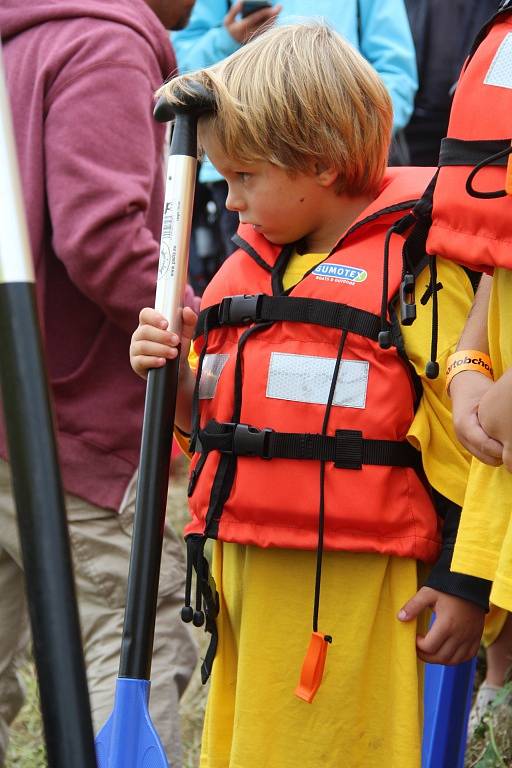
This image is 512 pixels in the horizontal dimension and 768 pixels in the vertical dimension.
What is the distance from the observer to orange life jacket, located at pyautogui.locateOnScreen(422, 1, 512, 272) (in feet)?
5.50

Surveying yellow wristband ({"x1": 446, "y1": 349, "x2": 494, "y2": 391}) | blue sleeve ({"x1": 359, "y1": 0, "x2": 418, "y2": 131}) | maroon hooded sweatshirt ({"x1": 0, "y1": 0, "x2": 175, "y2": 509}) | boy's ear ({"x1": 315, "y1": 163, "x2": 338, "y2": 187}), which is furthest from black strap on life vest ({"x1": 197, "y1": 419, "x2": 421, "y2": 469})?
blue sleeve ({"x1": 359, "y1": 0, "x2": 418, "y2": 131})

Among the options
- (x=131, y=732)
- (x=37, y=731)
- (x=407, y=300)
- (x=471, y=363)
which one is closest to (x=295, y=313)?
(x=407, y=300)

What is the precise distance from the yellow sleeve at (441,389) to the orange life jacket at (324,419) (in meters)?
0.03

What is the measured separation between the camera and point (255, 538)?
2182 mm

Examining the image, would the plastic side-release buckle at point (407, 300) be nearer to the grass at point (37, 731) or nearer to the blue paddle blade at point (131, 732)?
the blue paddle blade at point (131, 732)

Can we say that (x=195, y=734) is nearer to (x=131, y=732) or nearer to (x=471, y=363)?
(x=131, y=732)

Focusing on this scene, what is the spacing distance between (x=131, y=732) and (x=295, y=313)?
0.86 m

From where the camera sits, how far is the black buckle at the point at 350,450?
83.6 inches

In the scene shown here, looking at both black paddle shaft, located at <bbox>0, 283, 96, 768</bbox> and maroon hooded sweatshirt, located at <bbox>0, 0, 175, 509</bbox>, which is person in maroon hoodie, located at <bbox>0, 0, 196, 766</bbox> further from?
black paddle shaft, located at <bbox>0, 283, 96, 768</bbox>

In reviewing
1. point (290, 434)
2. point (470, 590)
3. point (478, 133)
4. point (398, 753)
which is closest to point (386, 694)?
point (398, 753)

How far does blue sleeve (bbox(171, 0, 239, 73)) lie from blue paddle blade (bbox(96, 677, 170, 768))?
3.16 meters

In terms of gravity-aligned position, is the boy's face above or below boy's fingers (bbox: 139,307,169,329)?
above

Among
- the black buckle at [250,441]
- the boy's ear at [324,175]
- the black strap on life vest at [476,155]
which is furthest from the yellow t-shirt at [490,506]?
the boy's ear at [324,175]

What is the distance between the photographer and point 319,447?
2148 millimetres
